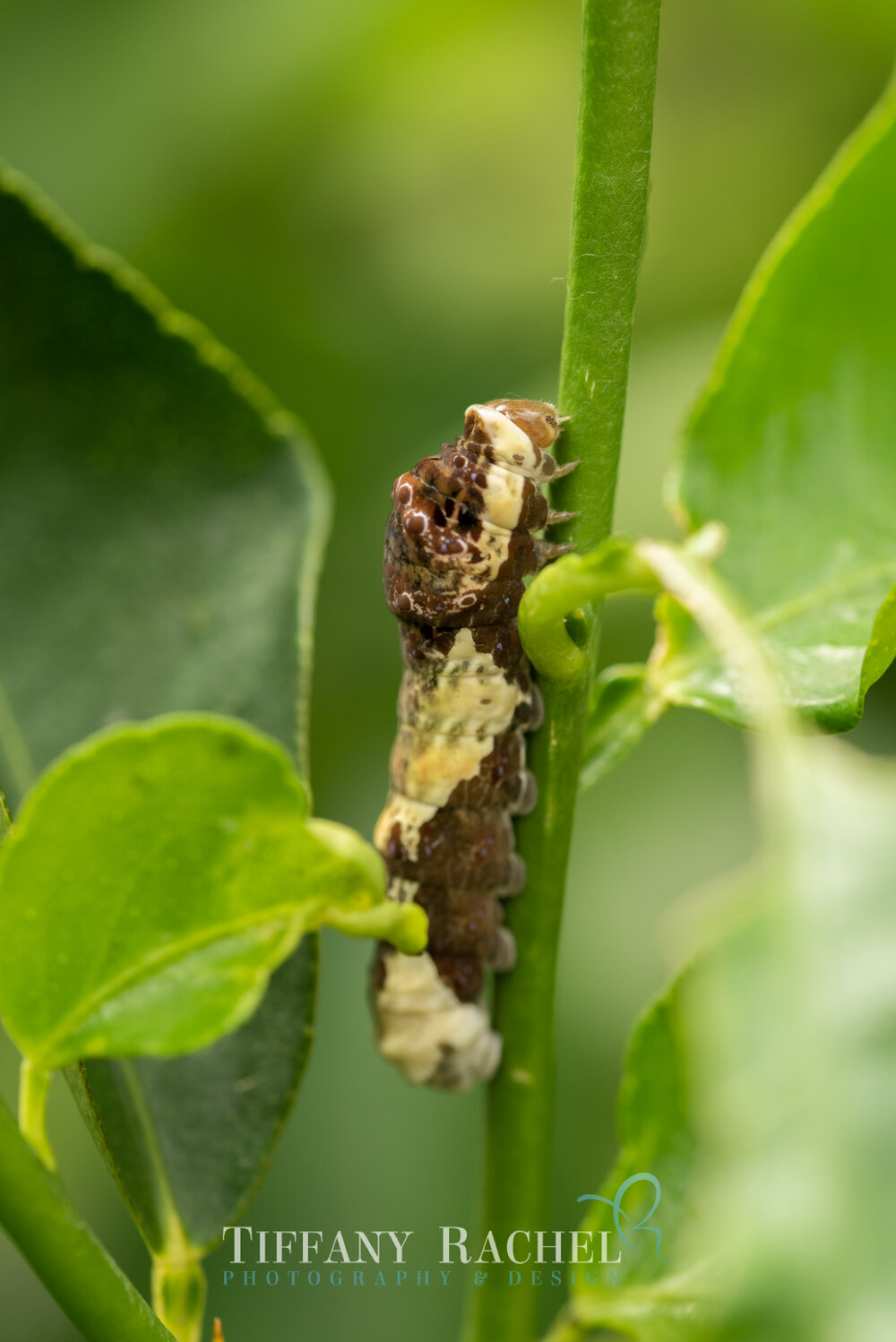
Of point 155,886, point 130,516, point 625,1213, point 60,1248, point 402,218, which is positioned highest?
point 402,218

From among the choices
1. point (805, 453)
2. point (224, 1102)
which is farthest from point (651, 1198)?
point (805, 453)

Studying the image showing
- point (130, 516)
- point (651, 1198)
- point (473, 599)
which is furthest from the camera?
point (473, 599)

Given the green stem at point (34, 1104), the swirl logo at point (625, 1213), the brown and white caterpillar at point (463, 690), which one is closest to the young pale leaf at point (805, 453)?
the brown and white caterpillar at point (463, 690)

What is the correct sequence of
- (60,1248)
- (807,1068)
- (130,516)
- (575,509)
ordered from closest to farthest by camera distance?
(807,1068), (60,1248), (575,509), (130,516)

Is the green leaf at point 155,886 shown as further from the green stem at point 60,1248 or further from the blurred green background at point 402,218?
the blurred green background at point 402,218

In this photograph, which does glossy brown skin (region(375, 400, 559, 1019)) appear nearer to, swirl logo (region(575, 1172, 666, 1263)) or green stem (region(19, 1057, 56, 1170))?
swirl logo (region(575, 1172, 666, 1263))

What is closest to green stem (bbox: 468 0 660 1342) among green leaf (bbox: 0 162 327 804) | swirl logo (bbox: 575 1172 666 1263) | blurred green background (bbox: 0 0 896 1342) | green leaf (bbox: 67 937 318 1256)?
swirl logo (bbox: 575 1172 666 1263)

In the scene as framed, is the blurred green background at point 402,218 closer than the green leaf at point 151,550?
No

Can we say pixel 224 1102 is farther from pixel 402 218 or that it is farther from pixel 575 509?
pixel 402 218
